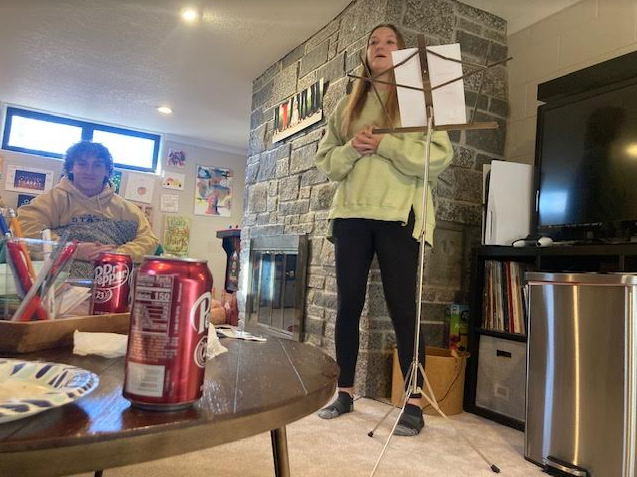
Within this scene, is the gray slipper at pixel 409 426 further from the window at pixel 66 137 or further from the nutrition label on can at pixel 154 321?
the window at pixel 66 137

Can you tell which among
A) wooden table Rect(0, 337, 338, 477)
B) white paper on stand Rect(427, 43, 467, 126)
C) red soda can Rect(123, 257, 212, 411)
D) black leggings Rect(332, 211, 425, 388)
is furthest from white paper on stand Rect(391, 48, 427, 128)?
red soda can Rect(123, 257, 212, 411)

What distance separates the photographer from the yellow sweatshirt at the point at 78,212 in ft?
7.14

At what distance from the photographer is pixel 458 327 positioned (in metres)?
2.18

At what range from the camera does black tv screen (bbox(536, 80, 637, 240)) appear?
66.9 inches

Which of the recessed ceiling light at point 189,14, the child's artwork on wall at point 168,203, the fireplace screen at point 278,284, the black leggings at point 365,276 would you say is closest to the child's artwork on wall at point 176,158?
the child's artwork on wall at point 168,203

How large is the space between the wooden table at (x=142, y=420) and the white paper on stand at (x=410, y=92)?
108cm

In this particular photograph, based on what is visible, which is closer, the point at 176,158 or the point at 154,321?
the point at 154,321

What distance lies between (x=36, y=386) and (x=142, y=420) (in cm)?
12

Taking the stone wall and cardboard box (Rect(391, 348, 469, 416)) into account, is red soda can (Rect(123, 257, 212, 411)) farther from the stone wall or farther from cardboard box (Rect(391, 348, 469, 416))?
the stone wall

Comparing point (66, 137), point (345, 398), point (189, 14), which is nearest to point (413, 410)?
point (345, 398)

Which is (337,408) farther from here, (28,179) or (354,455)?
(28,179)

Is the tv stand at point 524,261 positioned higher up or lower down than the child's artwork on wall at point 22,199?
lower down

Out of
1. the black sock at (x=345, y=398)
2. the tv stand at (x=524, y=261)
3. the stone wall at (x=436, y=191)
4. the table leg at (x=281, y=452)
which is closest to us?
the table leg at (x=281, y=452)

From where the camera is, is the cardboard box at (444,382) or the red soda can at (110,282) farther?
→ the cardboard box at (444,382)
